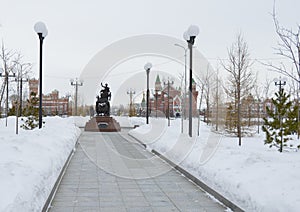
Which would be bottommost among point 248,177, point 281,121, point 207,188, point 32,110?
point 207,188

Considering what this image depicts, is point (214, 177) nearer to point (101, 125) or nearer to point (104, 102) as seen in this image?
point (101, 125)

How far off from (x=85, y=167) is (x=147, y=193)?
3.69 metres

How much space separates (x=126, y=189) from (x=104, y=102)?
2199 cm

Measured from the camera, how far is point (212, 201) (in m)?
6.89

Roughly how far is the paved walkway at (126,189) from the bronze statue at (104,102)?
1732cm

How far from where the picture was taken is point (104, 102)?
2958 centimetres

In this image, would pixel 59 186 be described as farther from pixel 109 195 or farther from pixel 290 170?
pixel 290 170

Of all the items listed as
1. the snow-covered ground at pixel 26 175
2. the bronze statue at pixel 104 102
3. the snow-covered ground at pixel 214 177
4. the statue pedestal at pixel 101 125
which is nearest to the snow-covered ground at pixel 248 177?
the snow-covered ground at pixel 214 177

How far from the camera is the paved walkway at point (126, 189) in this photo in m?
6.54

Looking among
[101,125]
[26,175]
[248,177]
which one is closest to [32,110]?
[101,125]

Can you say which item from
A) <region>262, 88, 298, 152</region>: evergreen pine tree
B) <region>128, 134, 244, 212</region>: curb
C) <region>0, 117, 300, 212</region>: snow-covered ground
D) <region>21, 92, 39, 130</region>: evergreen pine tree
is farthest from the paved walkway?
<region>21, 92, 39, 130</region>: evergreen pine tree

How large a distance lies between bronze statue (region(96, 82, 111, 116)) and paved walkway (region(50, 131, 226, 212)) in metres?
17.3

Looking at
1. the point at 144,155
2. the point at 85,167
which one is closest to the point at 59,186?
the point at 85,167

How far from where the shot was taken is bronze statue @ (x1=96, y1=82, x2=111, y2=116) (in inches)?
1156
